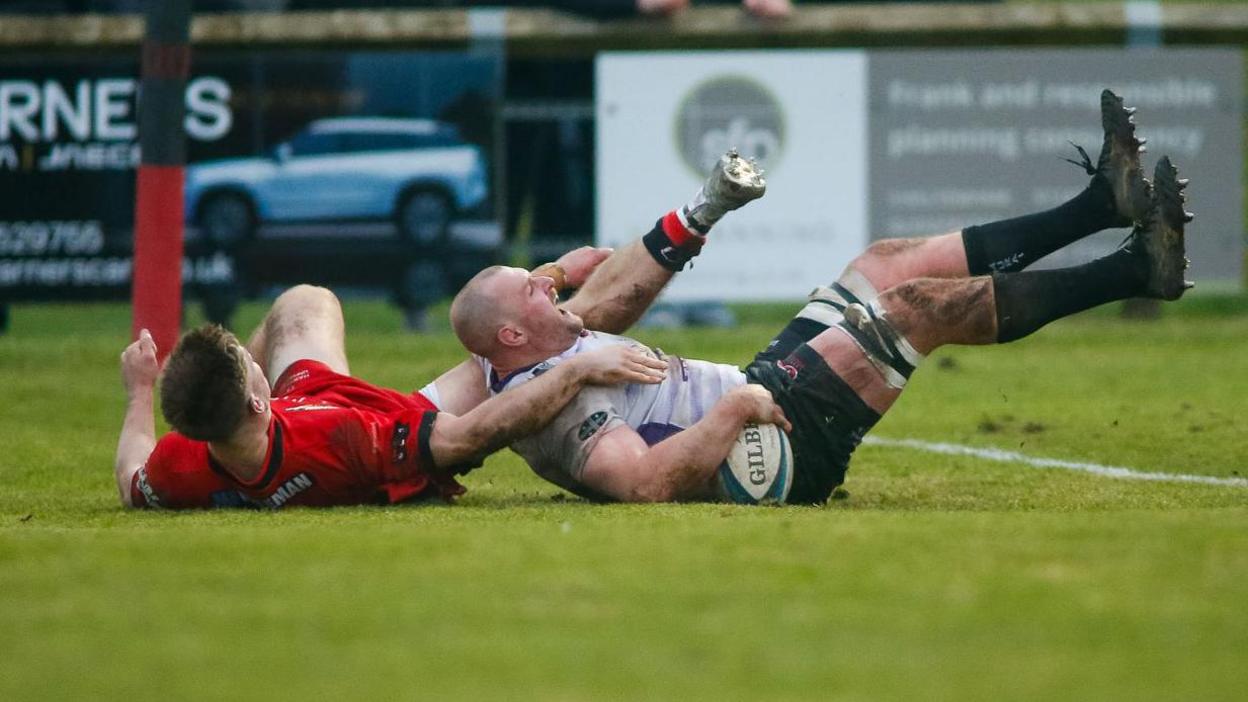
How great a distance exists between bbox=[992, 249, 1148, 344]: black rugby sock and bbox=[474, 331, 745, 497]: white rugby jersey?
93 cm

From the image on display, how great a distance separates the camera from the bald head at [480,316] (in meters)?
6.61

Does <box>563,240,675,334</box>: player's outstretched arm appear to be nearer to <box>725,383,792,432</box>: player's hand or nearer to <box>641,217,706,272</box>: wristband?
<box>641,217,706,272</box>: wristband

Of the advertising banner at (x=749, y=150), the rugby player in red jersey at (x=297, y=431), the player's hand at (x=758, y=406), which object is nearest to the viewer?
the rugby player in red jersey at (x=297, y=431)

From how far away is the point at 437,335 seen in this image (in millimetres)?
12844

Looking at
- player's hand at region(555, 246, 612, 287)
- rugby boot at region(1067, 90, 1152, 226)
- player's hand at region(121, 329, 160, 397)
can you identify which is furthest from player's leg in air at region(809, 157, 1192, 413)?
player's hand at region(121, 329, 160, 397)

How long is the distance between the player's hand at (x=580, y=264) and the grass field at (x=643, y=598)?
0.83m

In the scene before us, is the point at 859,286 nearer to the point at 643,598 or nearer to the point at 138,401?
the point at 138,401

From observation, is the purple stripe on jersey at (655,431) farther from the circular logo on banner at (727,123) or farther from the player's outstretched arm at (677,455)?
the circular logo on banner at (727,123)

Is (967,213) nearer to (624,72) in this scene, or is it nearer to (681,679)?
(624,72)

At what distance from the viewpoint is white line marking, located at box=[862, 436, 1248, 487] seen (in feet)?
24.0

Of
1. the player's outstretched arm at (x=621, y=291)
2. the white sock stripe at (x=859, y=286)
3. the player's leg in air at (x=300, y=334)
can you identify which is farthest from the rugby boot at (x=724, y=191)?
the player's leg in air at (x=300, y=334)

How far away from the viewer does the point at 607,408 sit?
645cm

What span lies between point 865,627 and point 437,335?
906cm

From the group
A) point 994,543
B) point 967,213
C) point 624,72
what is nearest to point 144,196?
point 624,72
